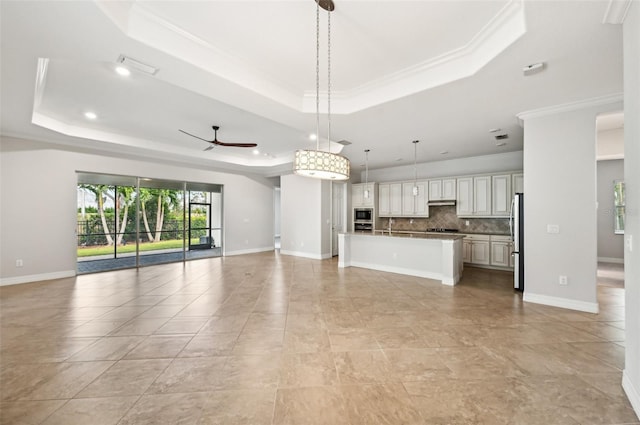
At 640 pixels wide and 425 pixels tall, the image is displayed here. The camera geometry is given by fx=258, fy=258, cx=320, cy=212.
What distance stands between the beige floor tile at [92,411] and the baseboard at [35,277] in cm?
511

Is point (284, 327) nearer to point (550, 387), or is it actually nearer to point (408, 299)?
point (408, 299)

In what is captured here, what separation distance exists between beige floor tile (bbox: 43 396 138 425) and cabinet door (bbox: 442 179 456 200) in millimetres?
7353

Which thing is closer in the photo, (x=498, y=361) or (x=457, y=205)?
(x=498, y=361)

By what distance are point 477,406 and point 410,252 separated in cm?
395

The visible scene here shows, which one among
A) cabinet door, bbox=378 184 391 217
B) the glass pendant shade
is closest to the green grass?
the glass pendant shade

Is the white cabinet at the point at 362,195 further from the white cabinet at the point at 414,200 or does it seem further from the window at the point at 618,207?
the window at the point at 618,207

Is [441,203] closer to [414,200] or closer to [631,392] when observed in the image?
[414,200]

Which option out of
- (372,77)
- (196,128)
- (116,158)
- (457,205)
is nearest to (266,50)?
(372,77)

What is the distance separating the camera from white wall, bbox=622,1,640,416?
1746 mm

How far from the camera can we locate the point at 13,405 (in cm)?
184

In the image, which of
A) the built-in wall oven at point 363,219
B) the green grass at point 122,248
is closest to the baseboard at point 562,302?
the built-in wall oven at point 363,219

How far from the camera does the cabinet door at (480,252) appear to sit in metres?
6.45

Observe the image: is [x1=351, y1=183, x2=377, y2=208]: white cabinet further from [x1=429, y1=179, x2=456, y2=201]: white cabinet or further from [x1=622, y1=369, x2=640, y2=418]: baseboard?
[x1=622, y1=369, x2=640, y2=418]: baseboard

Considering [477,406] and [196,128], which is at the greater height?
[196,128]
